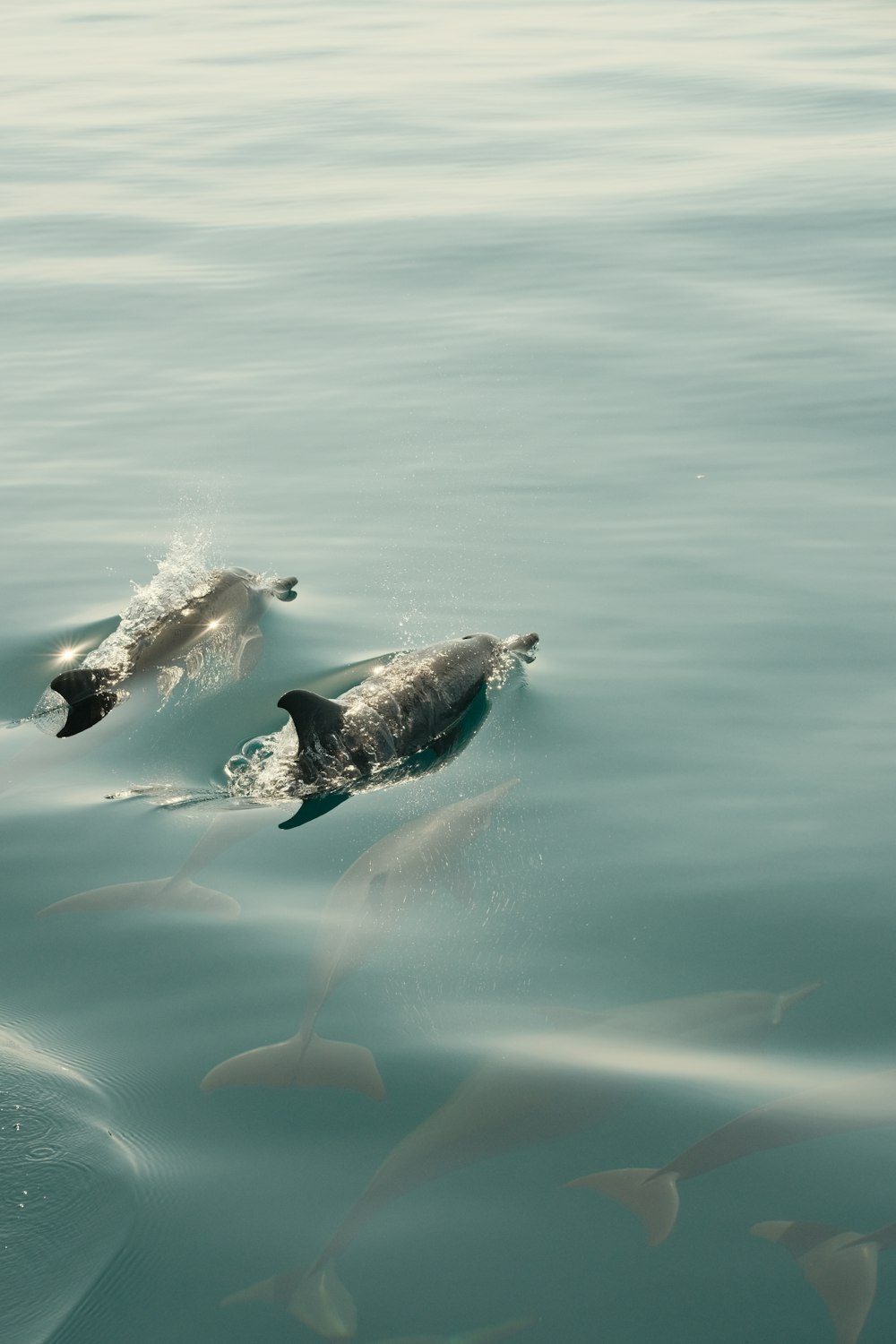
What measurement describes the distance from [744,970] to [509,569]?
20.3ft

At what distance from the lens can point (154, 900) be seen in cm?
810

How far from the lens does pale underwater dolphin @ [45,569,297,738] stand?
420 inches

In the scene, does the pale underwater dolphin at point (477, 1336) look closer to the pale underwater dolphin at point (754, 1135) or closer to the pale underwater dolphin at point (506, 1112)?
the pale underwater dolphin at point (506, 1112)

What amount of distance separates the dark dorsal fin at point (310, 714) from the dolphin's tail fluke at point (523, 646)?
2.03m

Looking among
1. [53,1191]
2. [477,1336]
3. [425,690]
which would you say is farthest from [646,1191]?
[425,690]

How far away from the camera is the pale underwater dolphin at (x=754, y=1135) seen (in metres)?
5.91

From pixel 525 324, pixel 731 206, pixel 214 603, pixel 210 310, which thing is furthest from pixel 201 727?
pixel 731 206

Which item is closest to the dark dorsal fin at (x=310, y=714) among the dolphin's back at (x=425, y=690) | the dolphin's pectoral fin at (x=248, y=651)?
the dolphin's back at (x=425, y=690)

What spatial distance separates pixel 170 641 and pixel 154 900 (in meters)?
4.04

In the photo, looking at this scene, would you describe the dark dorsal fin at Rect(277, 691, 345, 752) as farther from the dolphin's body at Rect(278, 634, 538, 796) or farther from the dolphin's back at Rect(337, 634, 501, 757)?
the dolphin's back at Rect(337, 634, 501, 757)

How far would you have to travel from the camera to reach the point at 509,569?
43.0ft

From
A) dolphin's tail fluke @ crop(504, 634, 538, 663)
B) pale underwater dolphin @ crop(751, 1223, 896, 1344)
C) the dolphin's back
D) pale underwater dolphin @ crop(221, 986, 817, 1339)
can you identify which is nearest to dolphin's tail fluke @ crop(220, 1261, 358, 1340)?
pale underwater dolphin @ crop(221, 986, 817, 1339)

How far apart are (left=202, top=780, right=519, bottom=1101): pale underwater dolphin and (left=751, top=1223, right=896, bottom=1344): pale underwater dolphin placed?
1.77 m

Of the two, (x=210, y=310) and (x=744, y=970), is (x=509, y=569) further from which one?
(x=210, y=310)
